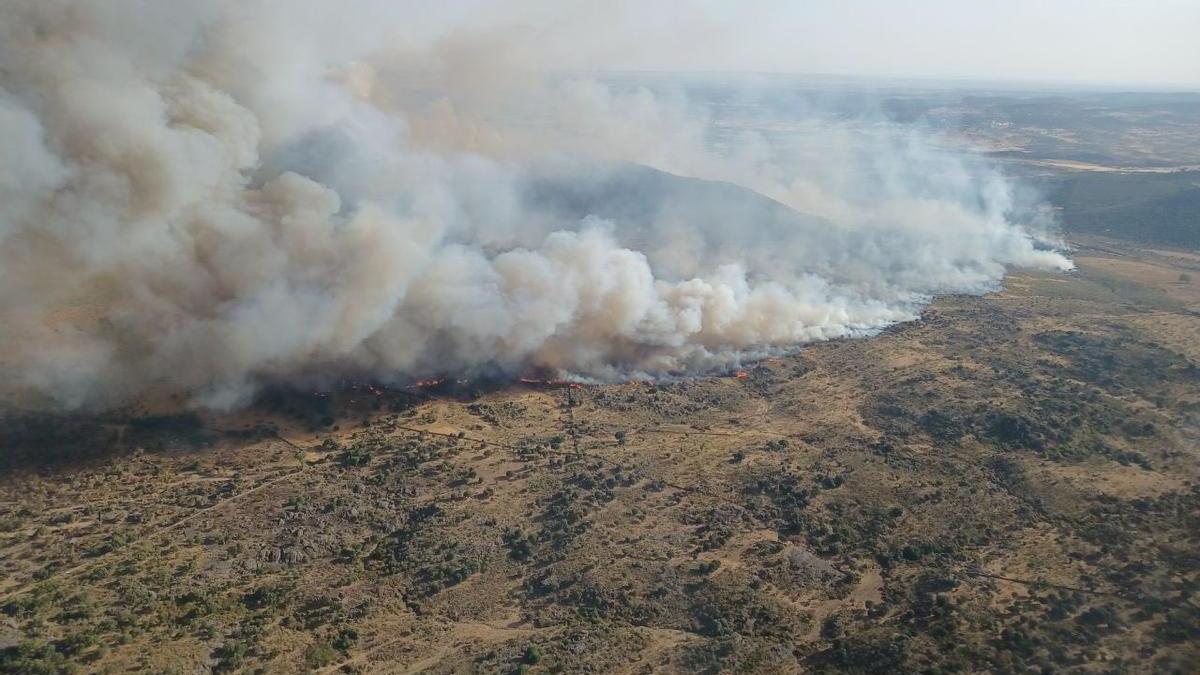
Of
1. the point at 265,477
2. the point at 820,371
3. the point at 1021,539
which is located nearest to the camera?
the point at 1021,539

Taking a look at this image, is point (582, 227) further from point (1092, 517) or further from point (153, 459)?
point (1092, 517)

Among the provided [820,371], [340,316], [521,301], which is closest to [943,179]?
[820,371]

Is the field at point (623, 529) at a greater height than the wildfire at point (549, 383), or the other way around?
the wildfire at point (549, 383)

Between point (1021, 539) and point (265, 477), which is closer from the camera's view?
point (1021, 539)


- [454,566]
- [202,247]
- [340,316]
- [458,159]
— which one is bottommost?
[454,566]

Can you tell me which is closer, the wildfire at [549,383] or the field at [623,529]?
the field at [623,529]

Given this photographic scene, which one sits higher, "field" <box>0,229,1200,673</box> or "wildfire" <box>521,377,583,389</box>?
"wildfire" <box>521,377,583,389</box>

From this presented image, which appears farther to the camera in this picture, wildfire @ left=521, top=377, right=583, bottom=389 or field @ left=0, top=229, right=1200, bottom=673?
wildfire @ left=521, top=377, right=583, bottom=389

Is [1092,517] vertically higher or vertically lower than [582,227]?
lower
